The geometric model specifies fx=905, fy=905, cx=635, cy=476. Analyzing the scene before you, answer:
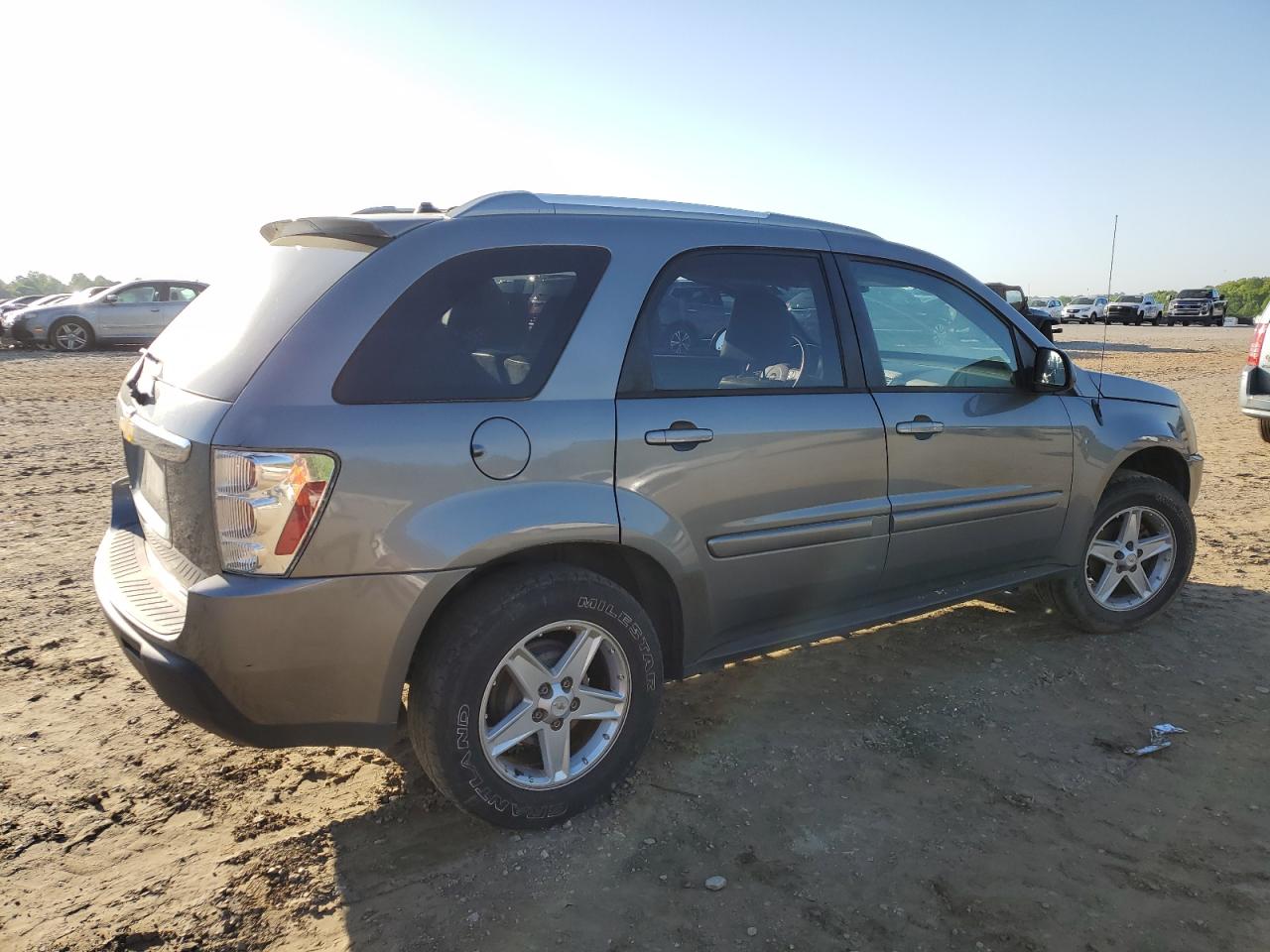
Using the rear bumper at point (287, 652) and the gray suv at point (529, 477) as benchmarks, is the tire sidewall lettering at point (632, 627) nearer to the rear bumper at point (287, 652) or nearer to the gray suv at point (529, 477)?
the gray suv at point (529, 477)

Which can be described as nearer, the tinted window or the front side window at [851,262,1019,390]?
the tinted window

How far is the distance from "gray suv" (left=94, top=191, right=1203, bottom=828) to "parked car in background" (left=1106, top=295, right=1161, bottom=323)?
45760 millimetres

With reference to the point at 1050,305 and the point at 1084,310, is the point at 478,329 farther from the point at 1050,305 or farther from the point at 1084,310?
the point at 1084,310

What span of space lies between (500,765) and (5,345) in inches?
957

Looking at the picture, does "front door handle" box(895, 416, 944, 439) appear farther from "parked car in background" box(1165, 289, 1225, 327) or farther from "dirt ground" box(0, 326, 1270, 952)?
"parked car in background" box(1165, 289, 1225, 327)

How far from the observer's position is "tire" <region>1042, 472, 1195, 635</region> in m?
4.31

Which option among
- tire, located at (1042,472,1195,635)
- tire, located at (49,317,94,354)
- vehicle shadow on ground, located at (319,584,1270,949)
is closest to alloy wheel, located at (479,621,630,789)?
vehicle shadow on ground, located at (319,584,1270,949)

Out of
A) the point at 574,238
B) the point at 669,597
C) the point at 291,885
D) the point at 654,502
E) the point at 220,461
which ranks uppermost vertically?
the point at 574,238

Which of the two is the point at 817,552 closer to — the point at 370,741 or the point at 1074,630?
the point at 370,741

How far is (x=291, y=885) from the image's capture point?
2.58 m


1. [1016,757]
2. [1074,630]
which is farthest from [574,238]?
[1074,630]

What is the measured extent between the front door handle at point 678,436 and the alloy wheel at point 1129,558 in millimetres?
2394

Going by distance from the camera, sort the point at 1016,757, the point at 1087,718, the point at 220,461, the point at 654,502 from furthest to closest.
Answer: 1. the point at 1087,718
2. the point at 1016,757
3. the point at 654,502
4. the point at 220,461

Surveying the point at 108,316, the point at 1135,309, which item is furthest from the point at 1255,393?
the point at 1135,309
